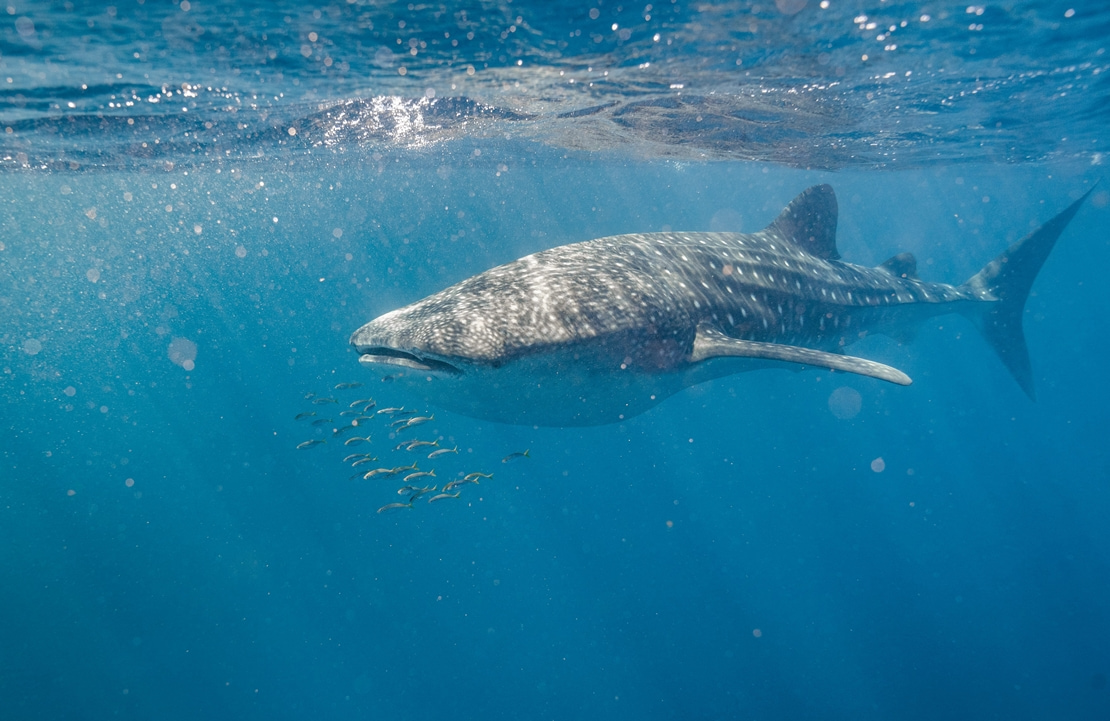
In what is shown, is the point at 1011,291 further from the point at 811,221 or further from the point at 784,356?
the point at 784,356

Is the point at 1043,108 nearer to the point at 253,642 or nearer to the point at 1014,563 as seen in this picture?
the point at 1014,563

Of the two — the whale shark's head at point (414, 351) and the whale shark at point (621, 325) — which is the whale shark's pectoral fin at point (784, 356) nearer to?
the whale shark at point (621, 325)

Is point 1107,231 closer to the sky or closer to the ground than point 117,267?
closer to the ground

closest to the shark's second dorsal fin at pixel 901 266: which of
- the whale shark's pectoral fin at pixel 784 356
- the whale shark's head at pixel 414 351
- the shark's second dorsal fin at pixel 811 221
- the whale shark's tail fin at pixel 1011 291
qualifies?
the whale shark's tail fin at pixel 1011 291

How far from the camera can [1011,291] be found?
1171cm

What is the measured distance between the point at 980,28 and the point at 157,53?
14.2 meters

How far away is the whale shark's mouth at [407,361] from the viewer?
4.20 meters

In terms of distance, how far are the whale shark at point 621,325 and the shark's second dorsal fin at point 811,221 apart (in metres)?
0.03

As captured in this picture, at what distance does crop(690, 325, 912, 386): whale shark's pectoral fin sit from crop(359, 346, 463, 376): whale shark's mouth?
2.77m

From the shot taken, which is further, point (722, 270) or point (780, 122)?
point (780, 122)

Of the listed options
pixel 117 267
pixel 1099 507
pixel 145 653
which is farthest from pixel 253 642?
pixel 117 267

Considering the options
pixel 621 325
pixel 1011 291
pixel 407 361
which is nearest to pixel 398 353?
pixel 407 361

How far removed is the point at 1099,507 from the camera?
40.5 metres

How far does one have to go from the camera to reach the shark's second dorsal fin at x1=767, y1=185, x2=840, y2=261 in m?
9.65
